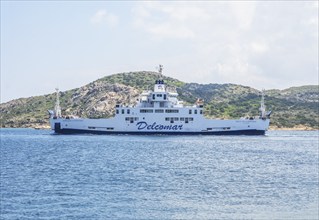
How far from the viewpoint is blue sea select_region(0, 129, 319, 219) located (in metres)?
33.6

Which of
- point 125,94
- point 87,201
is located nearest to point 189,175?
point 87,201

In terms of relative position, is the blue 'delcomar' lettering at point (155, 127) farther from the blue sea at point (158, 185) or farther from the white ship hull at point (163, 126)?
the blue sea at point (158, 185)

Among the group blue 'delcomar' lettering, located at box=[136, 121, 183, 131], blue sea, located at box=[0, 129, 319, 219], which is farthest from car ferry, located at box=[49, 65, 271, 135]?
blue sea, located at box=[0, 129, 319, 219]

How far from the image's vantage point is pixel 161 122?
4355 inches

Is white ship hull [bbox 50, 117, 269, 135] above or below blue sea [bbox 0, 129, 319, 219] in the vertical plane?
above

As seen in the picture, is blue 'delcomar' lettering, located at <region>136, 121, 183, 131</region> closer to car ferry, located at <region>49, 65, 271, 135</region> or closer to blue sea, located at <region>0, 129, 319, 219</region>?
car ferry, located at <region>49, 65, 271, 135</region>

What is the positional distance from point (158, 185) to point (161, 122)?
67605mm

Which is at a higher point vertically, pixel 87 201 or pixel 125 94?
pixel 125 94

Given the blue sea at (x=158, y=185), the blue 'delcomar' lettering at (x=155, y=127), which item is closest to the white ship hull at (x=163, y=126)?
the blue 'delcomar' lettering at (x=155, y=127)

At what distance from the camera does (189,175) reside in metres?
49.3

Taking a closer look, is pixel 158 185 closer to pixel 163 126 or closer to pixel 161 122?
pixel 161 122

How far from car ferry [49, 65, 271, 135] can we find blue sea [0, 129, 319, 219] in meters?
39.4

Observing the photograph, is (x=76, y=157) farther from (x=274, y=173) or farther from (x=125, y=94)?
(x=125, y=94)

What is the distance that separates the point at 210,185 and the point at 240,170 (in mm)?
10760
